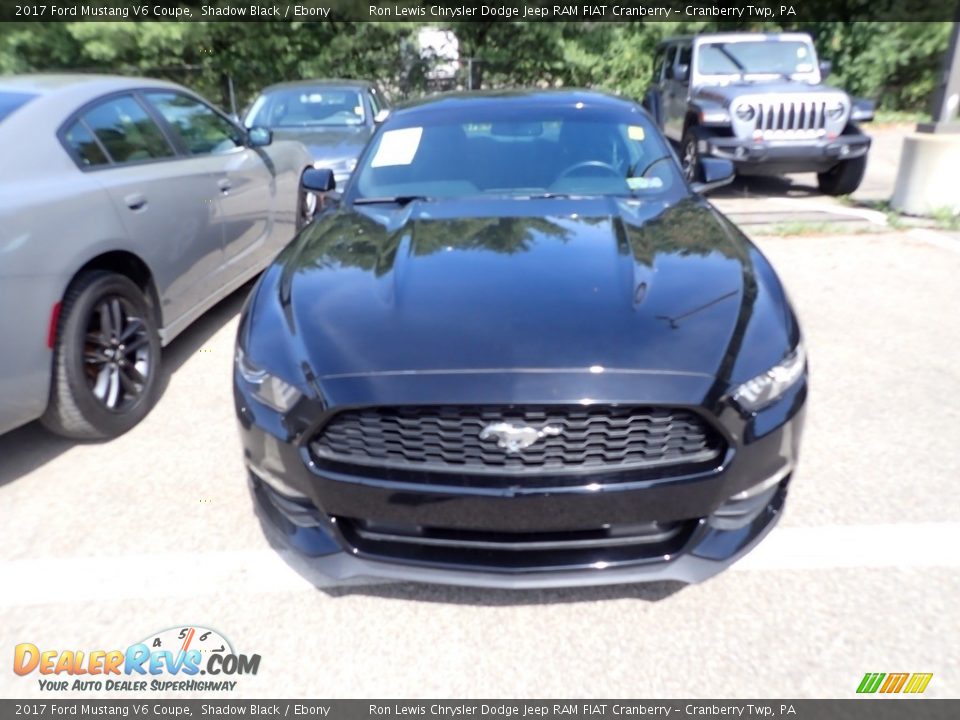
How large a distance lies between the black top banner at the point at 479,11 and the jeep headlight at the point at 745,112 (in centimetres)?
1242

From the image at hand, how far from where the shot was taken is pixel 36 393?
3.06m

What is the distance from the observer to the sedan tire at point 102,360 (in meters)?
3.21

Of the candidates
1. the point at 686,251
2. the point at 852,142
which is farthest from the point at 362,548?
the point at 852,142

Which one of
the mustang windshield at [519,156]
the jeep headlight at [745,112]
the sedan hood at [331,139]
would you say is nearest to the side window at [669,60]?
the jeep headlight at [745,112]

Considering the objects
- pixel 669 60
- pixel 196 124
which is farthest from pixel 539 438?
pixel 669 60

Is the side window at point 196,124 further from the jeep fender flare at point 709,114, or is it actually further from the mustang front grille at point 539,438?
the jeep fender flare at point 709,114

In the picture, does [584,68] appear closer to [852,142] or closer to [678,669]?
[852,142]

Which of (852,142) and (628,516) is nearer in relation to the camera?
(628,516)

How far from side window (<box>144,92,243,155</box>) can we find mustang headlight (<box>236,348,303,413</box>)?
8.75ft

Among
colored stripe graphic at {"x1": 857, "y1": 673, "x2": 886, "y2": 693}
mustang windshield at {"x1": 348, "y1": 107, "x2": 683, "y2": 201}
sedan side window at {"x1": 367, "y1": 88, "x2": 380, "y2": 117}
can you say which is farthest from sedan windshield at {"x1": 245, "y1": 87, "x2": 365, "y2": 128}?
colored stripe graphic at {"x1": 857, "y1": 673, "x2": 886, "y2": 693}

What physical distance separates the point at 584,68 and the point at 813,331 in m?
17.1

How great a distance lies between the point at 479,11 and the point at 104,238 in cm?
1866

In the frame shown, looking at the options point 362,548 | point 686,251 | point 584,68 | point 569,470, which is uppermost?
point 686,251
